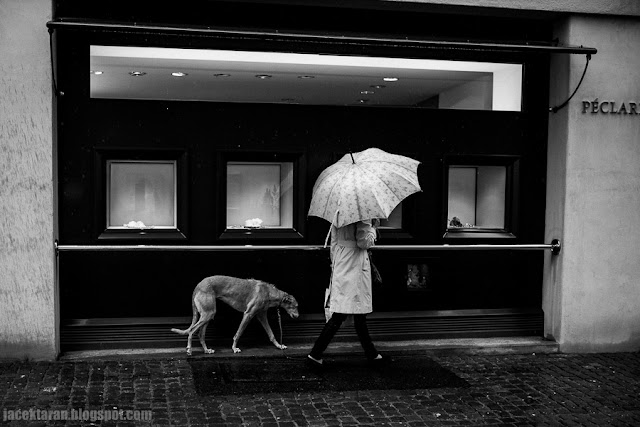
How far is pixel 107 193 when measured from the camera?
889 cm

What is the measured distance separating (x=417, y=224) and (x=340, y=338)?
4.99ft

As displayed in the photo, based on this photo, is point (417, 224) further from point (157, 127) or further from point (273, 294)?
point (157, 127)

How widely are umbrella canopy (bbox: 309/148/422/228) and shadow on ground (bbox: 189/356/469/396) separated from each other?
146cm

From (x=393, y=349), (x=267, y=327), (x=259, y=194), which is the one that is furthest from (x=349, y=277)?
(x=259, y=194)

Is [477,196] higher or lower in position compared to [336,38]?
lower

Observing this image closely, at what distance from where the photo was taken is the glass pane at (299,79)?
8.80 m

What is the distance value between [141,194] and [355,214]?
2.52 meters

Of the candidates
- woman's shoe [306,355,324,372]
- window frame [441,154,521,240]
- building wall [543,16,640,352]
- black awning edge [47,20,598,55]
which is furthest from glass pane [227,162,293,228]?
building wall [543,16,640,352]

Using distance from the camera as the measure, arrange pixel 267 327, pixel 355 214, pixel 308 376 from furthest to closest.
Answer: pixel 267 327 → pixel 308 376 → pixel 355 214

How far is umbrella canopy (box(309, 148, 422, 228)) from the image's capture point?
7820mm

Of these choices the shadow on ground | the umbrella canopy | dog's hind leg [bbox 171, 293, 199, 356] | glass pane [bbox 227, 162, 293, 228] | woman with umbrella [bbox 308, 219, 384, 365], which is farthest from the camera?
glass pane [bbox 227, 162, 293, 228]

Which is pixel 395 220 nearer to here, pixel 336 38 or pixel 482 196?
pixel 482 196

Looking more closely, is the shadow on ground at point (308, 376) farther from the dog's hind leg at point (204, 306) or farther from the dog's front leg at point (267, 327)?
the dog's hind leg at point (204, 306)

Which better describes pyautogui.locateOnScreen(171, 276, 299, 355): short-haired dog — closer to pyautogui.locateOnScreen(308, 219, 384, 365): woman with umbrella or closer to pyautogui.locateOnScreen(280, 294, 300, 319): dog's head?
pyautogui.locateOnScreen(280, 294, 300, 319): dog's head
